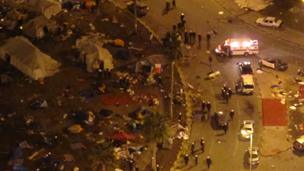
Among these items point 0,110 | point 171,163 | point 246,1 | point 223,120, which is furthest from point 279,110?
point 0,110

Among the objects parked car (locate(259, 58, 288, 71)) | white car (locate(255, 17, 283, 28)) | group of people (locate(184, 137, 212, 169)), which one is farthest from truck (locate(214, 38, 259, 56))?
group of people (locate(184, 137, 212, 169))

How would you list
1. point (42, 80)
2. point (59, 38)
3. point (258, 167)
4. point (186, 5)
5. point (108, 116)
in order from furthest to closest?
point (186, 5)
point (59, 38)
point (42, 80)
point (108, 116)
point (258, 167)

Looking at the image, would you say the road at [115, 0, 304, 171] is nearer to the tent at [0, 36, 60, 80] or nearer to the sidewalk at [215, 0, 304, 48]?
the sidewalk at [215, 0, 304, 48]

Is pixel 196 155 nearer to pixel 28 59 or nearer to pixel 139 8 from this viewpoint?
pixel 28 59

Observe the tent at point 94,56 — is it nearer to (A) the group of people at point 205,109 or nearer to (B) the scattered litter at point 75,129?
(B) the scattered litter at point 75,129

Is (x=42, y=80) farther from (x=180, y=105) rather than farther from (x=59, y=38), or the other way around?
(x=180, y=105)

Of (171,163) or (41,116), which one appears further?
(41,116)

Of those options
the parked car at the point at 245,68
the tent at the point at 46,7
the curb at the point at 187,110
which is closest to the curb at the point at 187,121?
the curb at the point at 187,110
